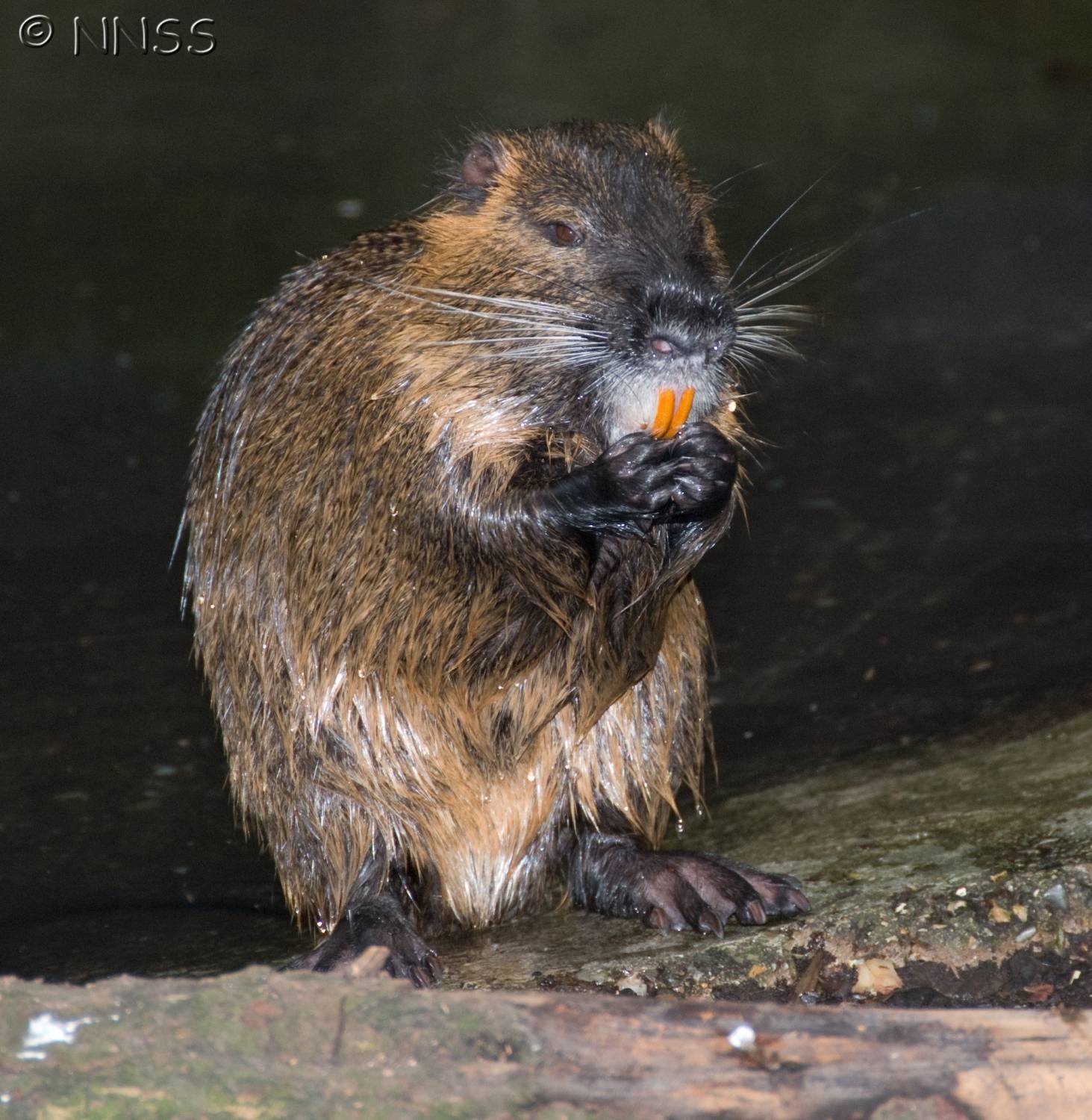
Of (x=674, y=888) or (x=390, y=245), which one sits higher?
(x=390, y=245)

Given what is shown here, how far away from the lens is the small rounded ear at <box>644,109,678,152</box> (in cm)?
339

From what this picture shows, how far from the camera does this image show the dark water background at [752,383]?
4023 millimetres

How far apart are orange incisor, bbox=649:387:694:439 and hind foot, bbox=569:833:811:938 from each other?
82cm

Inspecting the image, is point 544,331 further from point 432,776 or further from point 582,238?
point 432,776

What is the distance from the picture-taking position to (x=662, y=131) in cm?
347

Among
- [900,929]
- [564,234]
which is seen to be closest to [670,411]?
[564,234]

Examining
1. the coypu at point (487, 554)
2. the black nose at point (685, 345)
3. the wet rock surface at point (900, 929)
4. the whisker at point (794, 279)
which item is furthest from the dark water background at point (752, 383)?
the black nose at point (685, 345)

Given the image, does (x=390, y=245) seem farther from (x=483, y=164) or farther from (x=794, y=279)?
(x=794, y=279)

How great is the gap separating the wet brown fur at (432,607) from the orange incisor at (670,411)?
0.19m

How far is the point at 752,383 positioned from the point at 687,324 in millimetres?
3265

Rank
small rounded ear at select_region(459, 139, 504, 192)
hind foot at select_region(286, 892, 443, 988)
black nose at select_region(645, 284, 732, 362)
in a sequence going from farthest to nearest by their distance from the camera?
small rounded ear at select_region(459, 139, 504, 192) < hind foot at select_region(286, 892, 443, 988) < black nose at select_region(645, 284, 732, 362)

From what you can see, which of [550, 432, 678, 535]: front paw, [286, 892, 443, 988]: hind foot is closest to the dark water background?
[286, 892, 443, 988]: hind foot

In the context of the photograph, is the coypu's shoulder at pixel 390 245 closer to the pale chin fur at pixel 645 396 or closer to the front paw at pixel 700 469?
the pale chin fur at pixel 645 396

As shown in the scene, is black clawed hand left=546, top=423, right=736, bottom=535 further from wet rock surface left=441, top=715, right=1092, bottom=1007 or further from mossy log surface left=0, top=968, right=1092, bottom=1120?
mossy log surface left=0, top=968, right=1092, bottom=1120
